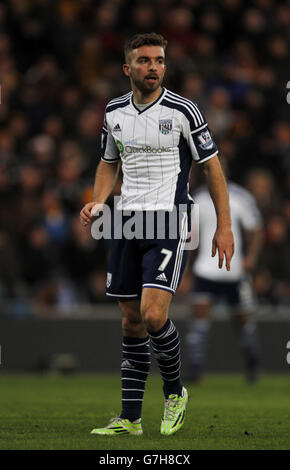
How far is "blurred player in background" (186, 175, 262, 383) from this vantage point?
10969mm

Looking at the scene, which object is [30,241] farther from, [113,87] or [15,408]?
[15,408]

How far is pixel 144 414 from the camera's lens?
7.21 meters

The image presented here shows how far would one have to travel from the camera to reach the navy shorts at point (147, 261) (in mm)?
5742

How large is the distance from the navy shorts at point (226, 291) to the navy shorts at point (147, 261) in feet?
16.8

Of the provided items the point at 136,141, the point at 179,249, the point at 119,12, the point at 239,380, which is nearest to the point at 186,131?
the point at 136,141

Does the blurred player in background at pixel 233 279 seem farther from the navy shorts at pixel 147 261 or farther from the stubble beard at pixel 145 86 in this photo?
the stubble beard at pixel 145 86

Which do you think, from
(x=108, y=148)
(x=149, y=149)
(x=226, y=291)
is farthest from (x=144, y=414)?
(x=226, y=291)

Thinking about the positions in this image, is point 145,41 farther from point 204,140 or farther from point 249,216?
point 249,216

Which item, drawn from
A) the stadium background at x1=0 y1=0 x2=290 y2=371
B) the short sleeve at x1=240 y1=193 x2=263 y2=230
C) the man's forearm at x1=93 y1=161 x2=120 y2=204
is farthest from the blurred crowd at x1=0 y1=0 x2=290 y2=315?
the man's forearm at x1=93 y1=161 x2=120 y2=204

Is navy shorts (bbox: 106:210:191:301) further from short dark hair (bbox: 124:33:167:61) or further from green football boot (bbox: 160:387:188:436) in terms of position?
short dark hair (bbox: 124:33:167:61)

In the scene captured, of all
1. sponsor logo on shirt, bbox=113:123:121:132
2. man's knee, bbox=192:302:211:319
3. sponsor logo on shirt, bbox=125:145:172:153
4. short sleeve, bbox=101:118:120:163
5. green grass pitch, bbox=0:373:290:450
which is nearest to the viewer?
green grass pitch, bbox=0:373:290:450

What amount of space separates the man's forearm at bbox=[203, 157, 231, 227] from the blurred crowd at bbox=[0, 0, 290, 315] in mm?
6564

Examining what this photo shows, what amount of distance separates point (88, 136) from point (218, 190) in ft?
27.0

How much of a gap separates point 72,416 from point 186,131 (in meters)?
2.30
